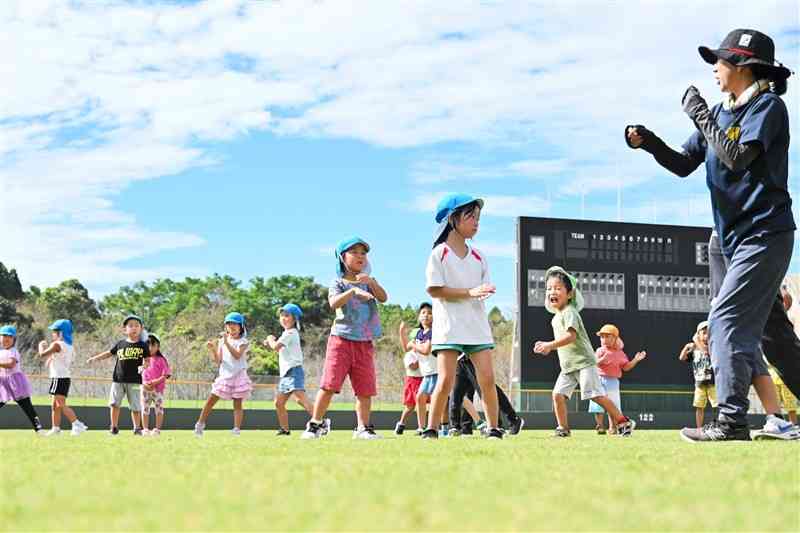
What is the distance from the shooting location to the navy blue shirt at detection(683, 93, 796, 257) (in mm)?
5523

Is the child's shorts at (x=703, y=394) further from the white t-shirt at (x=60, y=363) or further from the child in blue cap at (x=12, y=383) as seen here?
the child in blue cap at (x=12, y=383)

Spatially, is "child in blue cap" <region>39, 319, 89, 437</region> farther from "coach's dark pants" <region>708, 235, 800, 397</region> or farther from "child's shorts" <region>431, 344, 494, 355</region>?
"coach's dark pants" <region>708, 235, 800, 397</region>

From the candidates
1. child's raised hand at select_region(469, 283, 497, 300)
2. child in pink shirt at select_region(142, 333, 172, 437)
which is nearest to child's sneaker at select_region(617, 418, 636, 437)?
child's raised hand at select_region(469, 283, 497, 300)

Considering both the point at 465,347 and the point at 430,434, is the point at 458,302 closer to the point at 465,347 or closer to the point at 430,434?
the point at 465,347

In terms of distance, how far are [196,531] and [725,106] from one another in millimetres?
4672

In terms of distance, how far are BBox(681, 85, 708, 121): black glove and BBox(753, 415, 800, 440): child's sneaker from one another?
1.81 metres

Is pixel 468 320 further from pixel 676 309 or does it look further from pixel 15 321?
pixel 15 321

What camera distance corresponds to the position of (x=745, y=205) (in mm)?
5617

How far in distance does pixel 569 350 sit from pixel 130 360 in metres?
5.95

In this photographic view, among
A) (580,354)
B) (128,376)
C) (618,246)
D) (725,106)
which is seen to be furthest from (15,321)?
(725,106)

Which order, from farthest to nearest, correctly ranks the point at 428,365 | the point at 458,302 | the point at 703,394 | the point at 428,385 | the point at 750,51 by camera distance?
the point at 703,394
the point at 428,365
the point at 428,385
the point at 458,302
the point at 750,51

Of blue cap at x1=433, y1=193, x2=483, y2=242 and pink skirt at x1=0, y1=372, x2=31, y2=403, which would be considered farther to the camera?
pink skirt at x1=0, y1=372, x2=31, y2=403

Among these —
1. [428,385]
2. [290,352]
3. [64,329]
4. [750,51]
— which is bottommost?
[428,385]

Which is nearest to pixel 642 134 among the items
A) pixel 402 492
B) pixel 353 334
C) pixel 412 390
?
pixel 353 334
